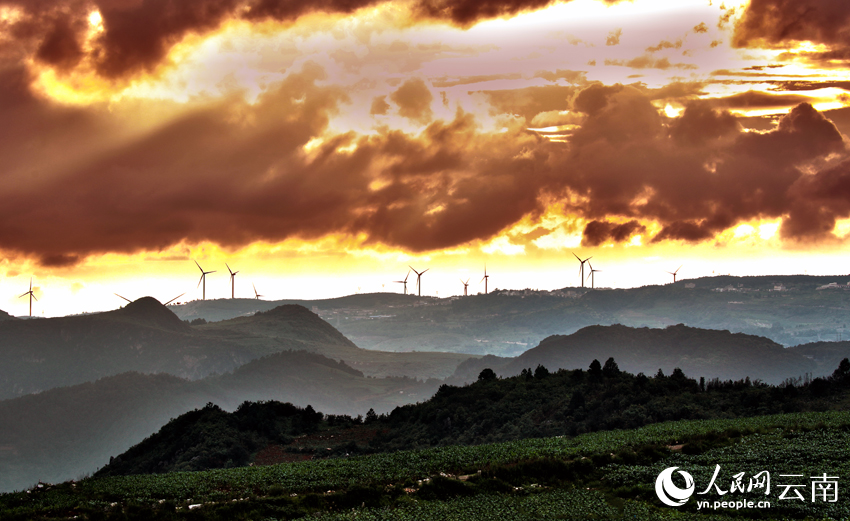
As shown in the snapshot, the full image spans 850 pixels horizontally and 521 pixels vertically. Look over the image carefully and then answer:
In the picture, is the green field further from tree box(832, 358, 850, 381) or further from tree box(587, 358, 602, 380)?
tree box(587, 358, 602, 380)

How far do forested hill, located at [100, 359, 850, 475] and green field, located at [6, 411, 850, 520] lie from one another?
137 ft

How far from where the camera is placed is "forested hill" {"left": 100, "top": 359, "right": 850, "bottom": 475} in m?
116

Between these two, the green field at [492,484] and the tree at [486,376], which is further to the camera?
the tree at [486,376]

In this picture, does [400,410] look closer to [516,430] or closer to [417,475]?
[516,430]

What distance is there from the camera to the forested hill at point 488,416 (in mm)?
116125

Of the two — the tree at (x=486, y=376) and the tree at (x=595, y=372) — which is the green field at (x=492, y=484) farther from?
the tree at (x=486, y=376)

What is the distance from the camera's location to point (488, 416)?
15100 cm

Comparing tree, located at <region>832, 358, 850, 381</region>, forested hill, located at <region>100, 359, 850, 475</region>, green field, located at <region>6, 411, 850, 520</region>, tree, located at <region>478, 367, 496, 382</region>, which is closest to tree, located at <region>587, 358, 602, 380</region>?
forested hill, located at <region>100, 359, 850, 475</region>

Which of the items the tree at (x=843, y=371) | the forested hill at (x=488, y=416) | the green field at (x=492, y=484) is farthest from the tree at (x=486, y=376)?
the green field at (x=492, y=484)

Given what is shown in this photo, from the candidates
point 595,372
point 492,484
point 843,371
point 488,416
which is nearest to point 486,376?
point 488,416

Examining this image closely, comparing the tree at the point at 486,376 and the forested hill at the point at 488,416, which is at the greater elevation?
the tree at the point at 486,376

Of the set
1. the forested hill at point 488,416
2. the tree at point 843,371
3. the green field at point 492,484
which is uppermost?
the tree at point 843,371

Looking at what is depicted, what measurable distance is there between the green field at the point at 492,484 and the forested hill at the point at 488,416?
4166 cm

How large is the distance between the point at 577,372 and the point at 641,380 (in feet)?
76.8
